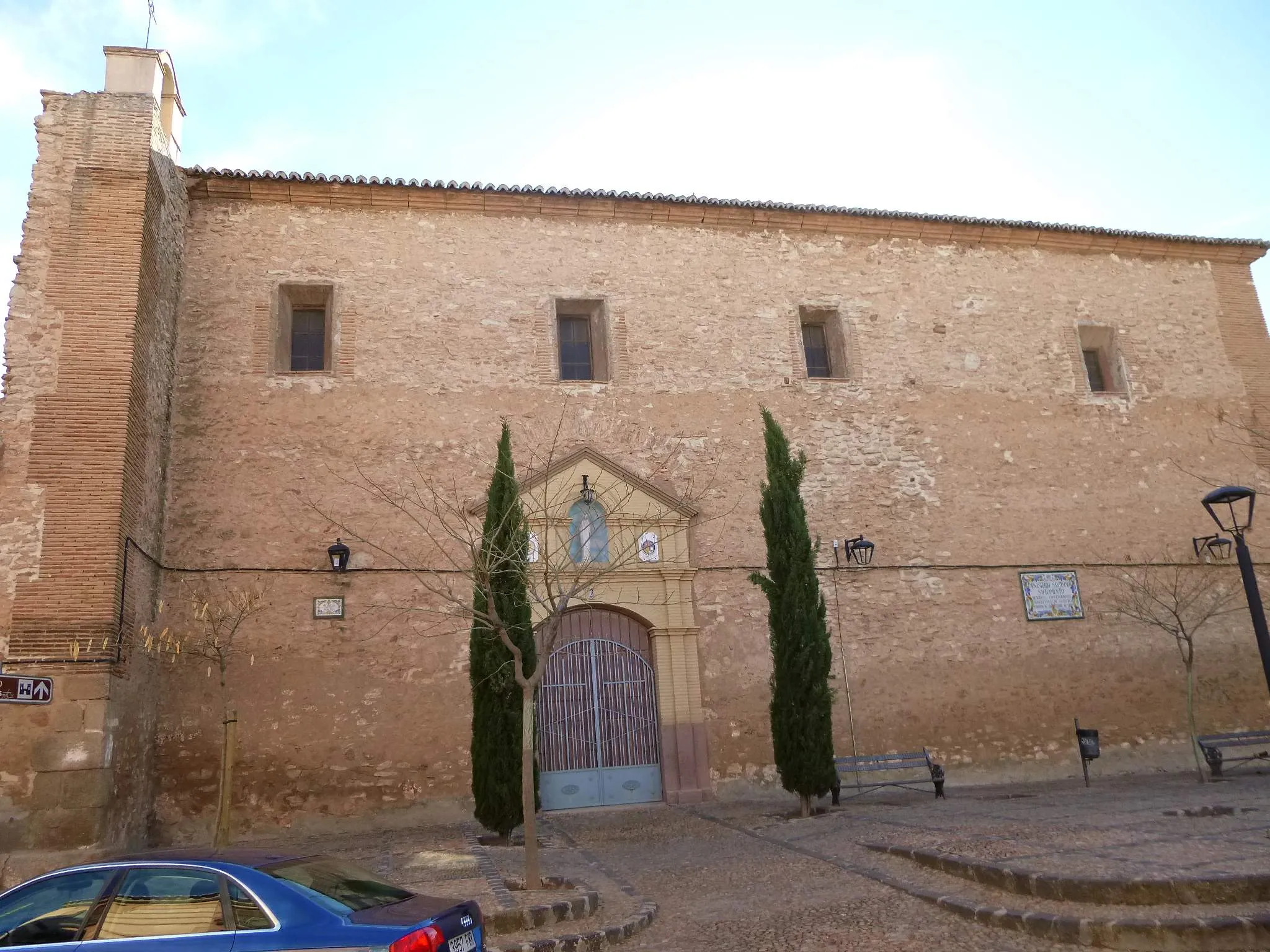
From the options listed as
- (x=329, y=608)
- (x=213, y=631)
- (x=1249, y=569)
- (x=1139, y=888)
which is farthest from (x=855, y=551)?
(x=213, y=631)

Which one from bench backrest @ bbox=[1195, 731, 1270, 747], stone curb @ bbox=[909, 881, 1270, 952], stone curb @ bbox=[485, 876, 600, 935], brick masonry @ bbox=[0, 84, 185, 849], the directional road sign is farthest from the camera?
bench backrest @ bbox=[1195, 731, 1270, 747]

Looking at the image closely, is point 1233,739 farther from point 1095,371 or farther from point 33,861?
point 33,861

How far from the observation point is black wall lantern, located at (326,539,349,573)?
10578 millimetres

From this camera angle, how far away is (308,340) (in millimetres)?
12039

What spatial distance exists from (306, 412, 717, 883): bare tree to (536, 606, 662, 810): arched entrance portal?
Result: 39cm

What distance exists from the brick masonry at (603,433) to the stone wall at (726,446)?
4cm

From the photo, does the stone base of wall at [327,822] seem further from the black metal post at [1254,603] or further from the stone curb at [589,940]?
the black metal post at [1254,603]

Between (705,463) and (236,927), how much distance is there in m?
9.12

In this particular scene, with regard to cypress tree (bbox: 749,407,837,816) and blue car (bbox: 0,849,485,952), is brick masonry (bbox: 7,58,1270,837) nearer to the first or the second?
cypress tree (bbox: 749,407,837,816)

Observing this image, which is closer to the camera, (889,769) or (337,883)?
(337,883)

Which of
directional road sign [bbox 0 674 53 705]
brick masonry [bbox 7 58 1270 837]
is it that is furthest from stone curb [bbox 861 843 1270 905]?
directional road sign [bbox 0 674 53 705]

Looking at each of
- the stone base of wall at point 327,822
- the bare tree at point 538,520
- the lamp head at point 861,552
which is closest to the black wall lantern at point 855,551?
the lamp head at point 861,552

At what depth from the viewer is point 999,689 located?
40.0 ft

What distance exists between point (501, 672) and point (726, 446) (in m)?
4.58
